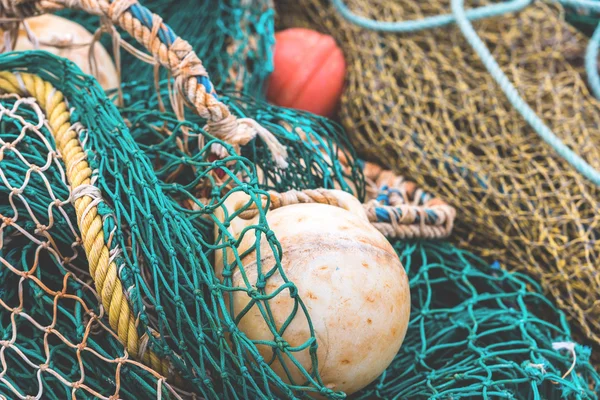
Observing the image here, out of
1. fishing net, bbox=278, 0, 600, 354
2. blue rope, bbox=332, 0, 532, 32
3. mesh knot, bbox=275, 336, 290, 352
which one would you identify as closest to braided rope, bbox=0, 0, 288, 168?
mesh knot, bbox=275, 336, 290, 352

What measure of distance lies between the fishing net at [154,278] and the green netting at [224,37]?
347 mm

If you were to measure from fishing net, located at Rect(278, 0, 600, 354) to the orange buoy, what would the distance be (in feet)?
0.16

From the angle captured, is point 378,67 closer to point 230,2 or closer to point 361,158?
point 361,158

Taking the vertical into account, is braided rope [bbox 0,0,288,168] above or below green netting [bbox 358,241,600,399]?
above

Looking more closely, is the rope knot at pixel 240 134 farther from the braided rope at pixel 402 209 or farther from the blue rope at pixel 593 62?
the blue rope at pixel 593 62

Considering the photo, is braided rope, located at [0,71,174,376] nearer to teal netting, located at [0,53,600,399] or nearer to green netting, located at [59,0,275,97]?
teal netting, located at [0,53,600,399]

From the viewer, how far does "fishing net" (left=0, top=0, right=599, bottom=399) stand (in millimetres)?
1034

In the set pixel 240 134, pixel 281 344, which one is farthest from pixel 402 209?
pixel 281 344

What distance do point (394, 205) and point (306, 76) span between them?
0.55m

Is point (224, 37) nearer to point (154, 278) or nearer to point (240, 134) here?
point (240, 134)

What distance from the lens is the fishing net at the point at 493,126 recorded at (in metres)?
1.55

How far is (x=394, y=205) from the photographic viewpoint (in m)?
1.55

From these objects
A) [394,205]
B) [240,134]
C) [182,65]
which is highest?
[182,65]

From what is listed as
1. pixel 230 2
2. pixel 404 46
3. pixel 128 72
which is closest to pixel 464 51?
pixel 404 46
